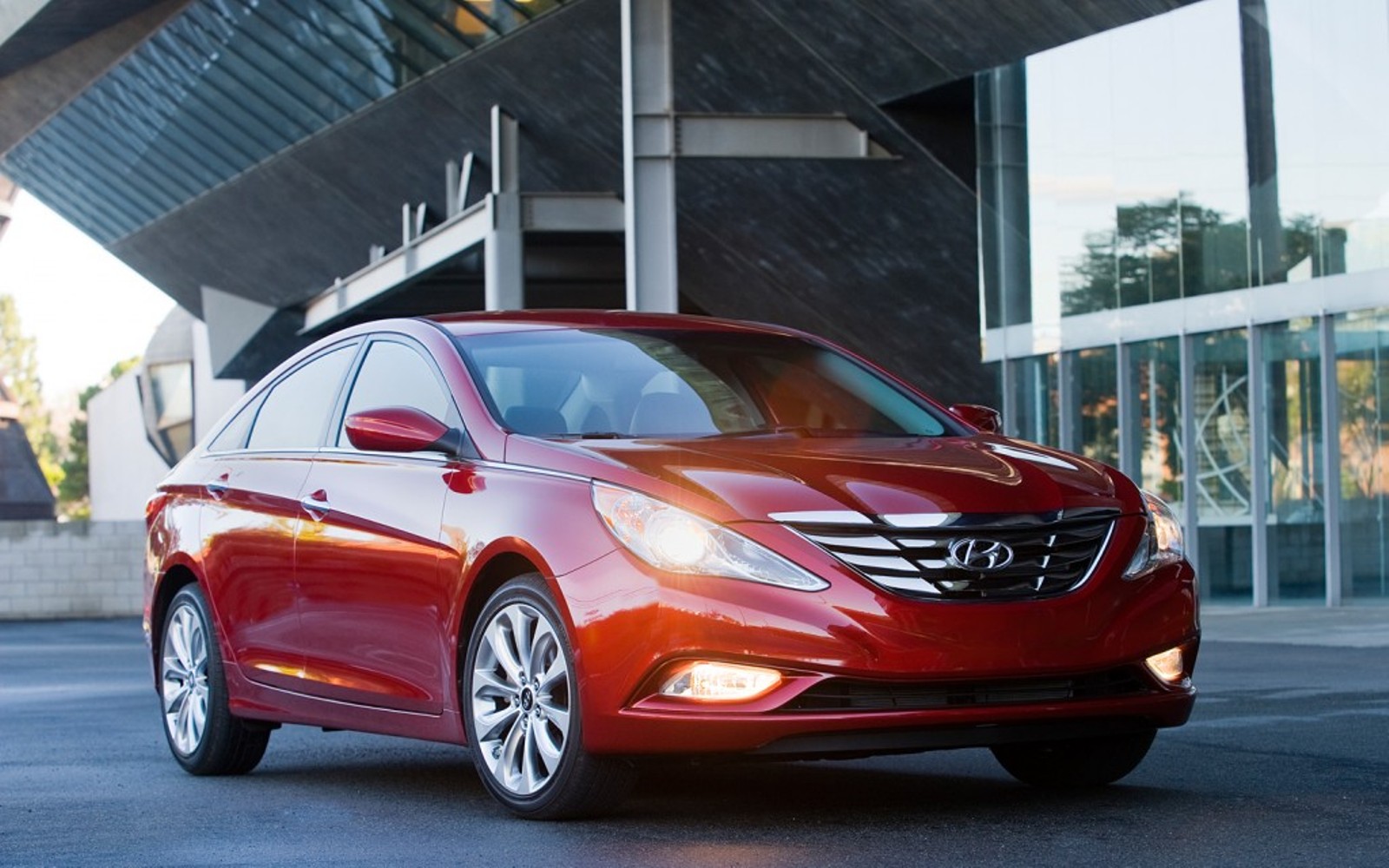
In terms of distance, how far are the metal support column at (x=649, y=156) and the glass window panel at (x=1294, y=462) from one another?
6.67 metres

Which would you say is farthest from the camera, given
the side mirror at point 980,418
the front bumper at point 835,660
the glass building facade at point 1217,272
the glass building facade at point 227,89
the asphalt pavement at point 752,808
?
the glass building facade at point 227,89

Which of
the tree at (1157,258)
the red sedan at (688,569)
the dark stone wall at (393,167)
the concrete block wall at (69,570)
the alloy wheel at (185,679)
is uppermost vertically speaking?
the dark stone wall at (393,167)

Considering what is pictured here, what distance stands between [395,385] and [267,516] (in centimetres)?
73

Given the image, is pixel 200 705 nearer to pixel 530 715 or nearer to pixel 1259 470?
pixel 530 715

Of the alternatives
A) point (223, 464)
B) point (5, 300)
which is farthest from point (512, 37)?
point (5, 300)

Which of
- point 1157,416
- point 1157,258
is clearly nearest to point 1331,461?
point 1157,416

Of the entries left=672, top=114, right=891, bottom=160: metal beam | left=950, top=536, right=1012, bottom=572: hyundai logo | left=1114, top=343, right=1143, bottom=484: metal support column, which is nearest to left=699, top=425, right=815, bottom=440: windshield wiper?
left=950, top=536, right=1012, bottom=572: hyundai logo

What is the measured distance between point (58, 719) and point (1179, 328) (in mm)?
14974

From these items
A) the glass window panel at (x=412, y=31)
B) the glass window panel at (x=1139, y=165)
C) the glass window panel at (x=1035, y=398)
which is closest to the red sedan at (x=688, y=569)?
the glass window panel at (x=1139, y=165)

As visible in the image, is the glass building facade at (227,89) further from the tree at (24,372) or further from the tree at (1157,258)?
the tree at (24,372)

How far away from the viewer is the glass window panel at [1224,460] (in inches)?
896

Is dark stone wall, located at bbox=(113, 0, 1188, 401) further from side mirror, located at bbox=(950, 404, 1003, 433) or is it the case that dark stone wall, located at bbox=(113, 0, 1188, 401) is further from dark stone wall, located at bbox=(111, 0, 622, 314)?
side mirror, located at bbox=(950, 404, 1003, 433)

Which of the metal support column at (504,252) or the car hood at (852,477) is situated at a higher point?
the metal support column at (504,252)

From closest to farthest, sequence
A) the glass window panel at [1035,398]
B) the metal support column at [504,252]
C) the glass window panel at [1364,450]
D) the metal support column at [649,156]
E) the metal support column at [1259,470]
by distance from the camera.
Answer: the glass window panel at [1364,450] < the metal support column at [1259,470] < the metal support column at [649,156] < the glass window panel at [1035,398] < the metal support column at [504,252]
